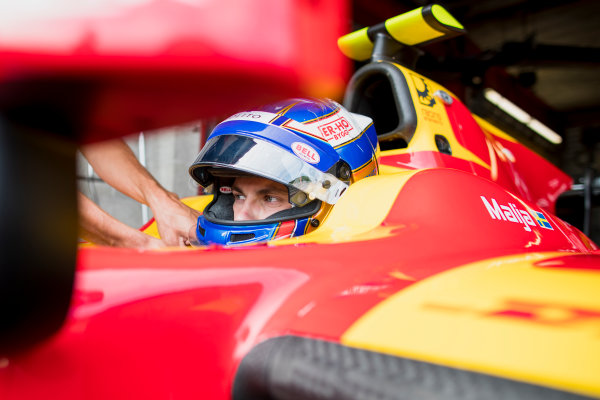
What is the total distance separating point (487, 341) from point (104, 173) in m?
1.50

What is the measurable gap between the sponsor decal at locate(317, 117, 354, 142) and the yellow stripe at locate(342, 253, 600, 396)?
65cm

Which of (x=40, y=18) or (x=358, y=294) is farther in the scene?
(x=358, y=294)

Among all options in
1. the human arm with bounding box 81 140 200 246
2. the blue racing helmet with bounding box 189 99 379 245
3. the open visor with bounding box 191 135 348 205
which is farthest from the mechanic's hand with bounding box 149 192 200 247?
the open visor with bounding box 191 135 348 205

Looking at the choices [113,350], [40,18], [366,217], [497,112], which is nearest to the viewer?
[40,18]

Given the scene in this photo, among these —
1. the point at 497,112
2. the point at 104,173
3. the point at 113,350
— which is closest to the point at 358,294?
the point at 113,350

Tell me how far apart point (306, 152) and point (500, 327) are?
0.77 m

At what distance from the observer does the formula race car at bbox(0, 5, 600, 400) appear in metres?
0.43

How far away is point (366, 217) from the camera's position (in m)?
1.03

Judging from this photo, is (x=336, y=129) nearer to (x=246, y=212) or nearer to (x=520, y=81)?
(x=246, y=212)

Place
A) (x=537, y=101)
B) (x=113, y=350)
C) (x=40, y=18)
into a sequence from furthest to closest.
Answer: (x=537, y=101) → (x=113, y=350) → (x=40, y=18)

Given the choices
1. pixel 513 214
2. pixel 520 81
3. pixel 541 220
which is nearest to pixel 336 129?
pixel 513 214

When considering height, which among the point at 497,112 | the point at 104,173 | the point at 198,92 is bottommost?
the point at 497,112

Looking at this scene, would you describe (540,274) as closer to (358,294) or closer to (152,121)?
(358,294)

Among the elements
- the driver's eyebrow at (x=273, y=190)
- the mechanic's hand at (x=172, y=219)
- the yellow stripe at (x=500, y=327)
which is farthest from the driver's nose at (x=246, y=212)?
the yellow stripe at (x=500, y=327)
